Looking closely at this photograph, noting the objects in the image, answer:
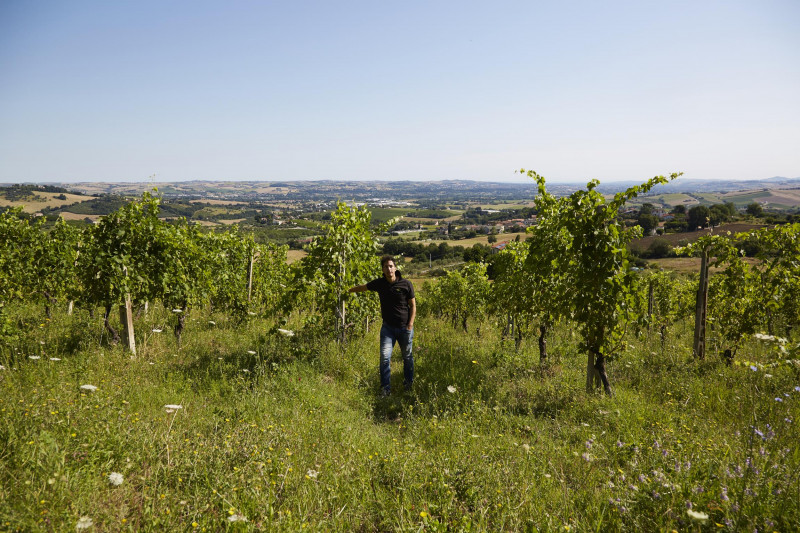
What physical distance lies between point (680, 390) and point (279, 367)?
6.01m

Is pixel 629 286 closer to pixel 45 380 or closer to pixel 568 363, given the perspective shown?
pixel 568 363

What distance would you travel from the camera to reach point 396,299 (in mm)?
5734

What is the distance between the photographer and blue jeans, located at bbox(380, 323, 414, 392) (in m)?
5.67

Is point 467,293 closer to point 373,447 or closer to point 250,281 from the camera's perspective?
point 250,281

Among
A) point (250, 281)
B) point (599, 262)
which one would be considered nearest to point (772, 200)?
point (599, 262)

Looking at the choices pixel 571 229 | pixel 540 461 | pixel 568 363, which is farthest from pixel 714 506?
A: pixel 568 363

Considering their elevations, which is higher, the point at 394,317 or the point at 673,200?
the point at 673,200

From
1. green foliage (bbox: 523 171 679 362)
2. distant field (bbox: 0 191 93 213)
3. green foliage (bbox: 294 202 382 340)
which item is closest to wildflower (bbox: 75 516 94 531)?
green foliage (bbox: 294 202 382 340)

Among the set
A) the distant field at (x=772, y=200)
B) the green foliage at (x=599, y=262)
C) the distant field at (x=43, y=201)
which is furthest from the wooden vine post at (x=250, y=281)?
the distant field at (x=772, y=200)

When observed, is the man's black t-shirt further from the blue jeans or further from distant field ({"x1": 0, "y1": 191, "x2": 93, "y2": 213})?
distant field ({"x1": 0, "y1": 191, "x2": 93, "y2": 213})

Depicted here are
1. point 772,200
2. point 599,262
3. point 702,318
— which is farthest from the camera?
point 772,200

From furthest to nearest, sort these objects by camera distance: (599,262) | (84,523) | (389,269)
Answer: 1. (389,269)
2. (599,262)
3. (84,523)

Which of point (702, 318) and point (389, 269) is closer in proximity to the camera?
point (389, 269)

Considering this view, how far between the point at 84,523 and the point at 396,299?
4.11 metres
